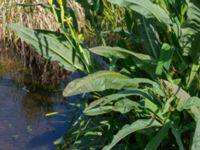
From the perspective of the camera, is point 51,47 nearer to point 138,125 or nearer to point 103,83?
point 103,83

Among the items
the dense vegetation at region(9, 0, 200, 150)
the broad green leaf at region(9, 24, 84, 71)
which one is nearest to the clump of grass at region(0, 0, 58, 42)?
the dense vegetation at region(9, 0, 200, 150)

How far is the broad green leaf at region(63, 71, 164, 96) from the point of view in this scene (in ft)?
7.79

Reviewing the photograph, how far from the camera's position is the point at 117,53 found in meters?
2.57

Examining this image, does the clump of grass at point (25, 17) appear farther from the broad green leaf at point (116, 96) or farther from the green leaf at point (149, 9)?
the broad green leaf at point (116, 96)

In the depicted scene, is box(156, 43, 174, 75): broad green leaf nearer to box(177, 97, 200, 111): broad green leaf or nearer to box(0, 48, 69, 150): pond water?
box(177, 97, 200, 111): broad green leaf

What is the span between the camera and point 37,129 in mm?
3787

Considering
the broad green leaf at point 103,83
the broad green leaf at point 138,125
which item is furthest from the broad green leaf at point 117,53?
the broad green leaf at point 138,125

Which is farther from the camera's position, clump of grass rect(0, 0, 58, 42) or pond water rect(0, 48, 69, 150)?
clump of grass rect(0, 0, 58, 42)

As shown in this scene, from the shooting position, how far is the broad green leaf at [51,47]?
2.83m

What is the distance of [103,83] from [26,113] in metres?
1.74

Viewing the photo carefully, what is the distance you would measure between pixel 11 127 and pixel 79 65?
1.18m

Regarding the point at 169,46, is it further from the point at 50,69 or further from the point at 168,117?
the point at 50,69

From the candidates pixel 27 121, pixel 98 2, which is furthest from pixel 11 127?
pixel 98 2

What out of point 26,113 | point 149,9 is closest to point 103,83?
point 149,9
